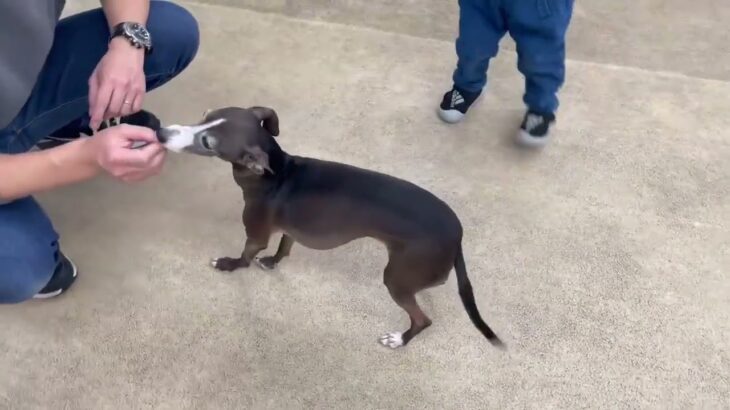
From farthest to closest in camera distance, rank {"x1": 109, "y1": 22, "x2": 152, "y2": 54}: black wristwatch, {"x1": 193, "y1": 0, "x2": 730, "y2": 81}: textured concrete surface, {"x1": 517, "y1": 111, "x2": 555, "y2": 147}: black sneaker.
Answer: {"x1": 193, "y1": 0, "x2": 730, "y2": 81}: textured concrete surface, {"x1": 517, "y1": 111, "x2": 555, "y2": 147}: black sneaker, {"x1": 109, "y1": 22, "x2": 152, "y2": 54}: black wristwatch

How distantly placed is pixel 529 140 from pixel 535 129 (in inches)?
1.2

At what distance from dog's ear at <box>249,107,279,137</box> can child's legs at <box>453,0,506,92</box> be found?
55cm

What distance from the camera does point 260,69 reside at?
179 cm

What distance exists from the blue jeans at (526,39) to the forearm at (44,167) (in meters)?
0.88

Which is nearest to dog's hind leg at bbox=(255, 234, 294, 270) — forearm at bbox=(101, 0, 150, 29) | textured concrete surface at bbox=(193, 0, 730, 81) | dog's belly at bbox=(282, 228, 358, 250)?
dog's belly at bbox=(282, 228, 358, 250)

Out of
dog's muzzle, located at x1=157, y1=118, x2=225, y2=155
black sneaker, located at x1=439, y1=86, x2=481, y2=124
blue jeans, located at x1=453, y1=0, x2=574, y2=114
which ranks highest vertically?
dog's muzzle, located at x1=157, y1=118, x2=225, y2=155

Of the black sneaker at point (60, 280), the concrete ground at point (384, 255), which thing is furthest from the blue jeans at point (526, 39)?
the black sneaker at point (60, 280)

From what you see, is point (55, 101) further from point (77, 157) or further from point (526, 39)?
point (526, 39)

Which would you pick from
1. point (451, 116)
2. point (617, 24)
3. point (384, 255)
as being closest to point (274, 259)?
point (384, 255)

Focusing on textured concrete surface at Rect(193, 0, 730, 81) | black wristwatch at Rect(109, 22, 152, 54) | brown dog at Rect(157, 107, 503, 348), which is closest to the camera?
brown dog at Rect(157, 107, 503, 348)

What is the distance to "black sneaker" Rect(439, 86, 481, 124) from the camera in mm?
1671

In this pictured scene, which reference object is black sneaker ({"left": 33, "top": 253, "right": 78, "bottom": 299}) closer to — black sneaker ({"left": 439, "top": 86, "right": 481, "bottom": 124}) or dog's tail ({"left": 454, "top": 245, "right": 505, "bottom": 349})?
dog's tail ({"left": 454, "top": 245, "right": 505, "bottom": 349})

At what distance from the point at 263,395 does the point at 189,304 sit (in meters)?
0.25

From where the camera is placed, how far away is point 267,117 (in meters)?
1.20
